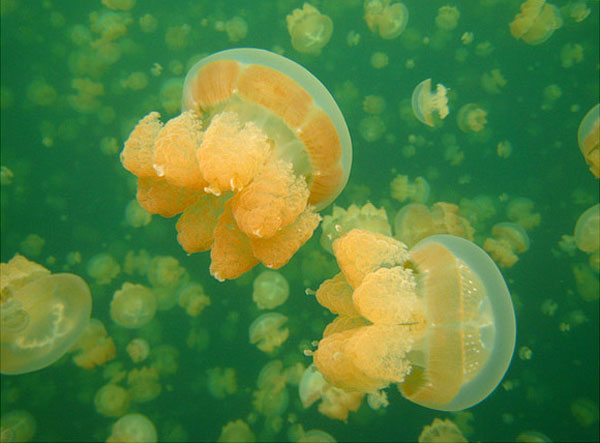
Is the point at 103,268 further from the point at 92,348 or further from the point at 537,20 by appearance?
the point at 537,20

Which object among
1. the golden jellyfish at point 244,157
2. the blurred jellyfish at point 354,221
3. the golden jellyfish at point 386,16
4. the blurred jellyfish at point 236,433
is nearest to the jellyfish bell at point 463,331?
the golden jellyfish at point 244,157

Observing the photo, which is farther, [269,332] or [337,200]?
[337,200]

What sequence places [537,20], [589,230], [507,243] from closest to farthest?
[507,243], [589,230], [537,20]

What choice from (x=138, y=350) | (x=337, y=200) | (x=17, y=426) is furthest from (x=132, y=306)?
(x=337, y=200)

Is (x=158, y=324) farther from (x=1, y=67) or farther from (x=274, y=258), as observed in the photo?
(x=1, y=67)

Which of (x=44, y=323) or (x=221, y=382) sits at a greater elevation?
(x=44, y=323)

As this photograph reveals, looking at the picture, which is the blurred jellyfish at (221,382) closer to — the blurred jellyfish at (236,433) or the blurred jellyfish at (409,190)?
the blurred jellyfish at (236,433)
